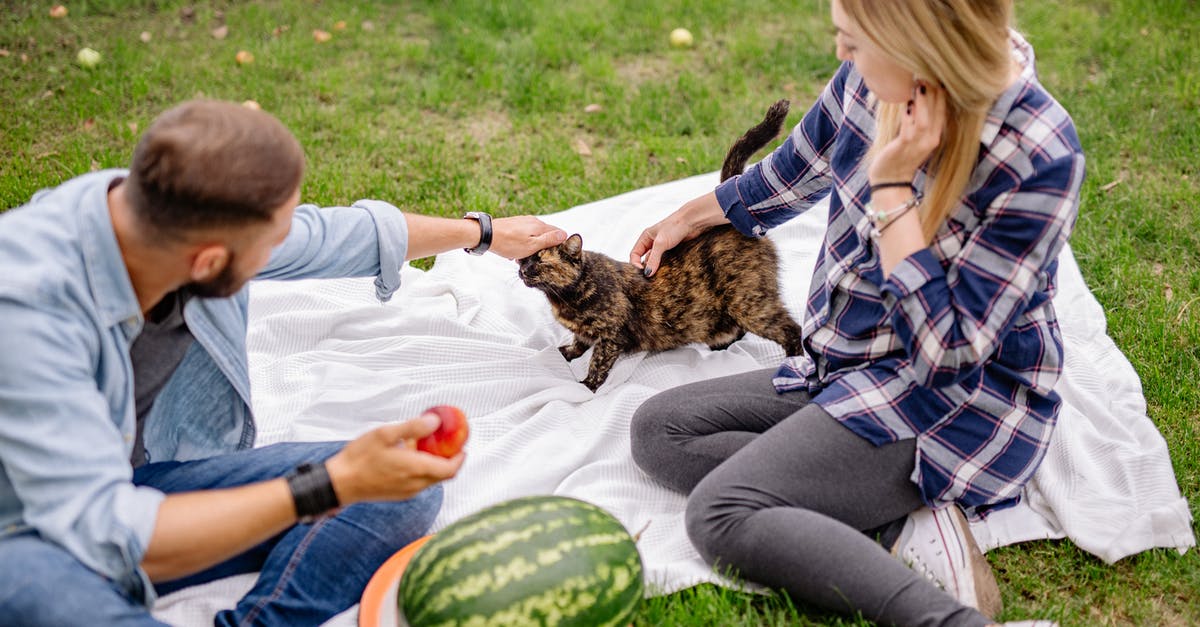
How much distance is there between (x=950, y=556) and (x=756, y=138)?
6.74ft

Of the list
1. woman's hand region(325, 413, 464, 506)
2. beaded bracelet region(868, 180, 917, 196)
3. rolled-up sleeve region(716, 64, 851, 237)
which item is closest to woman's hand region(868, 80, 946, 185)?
beaded bracelet region(868, 180, 917, 196)

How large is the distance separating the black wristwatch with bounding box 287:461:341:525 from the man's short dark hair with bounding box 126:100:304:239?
27.7 inches

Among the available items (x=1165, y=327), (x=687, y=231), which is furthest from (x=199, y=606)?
(x=1165, y=327)

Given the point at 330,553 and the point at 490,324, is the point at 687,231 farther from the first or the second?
the point at 330,553

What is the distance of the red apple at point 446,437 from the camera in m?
2.93

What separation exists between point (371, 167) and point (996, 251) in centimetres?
439

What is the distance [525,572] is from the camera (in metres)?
2.85

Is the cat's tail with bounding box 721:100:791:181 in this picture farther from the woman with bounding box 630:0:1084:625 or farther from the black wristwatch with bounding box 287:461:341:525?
the black wristwatch with bounding box 287:461:341:525

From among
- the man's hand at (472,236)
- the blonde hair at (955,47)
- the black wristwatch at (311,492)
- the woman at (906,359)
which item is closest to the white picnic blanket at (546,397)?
the woman at (906,359)

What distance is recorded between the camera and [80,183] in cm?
284

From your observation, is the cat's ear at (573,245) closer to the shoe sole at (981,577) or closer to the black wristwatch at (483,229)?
the black wristwatch at (483,229)

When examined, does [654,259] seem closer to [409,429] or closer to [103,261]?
[409,429]

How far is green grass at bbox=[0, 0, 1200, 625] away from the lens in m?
5.74

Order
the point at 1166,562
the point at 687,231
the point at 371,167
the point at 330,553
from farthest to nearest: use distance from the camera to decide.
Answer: the point at 371,167 < the point at 687,231 < the point at 1166,562 < the point at 330,553
